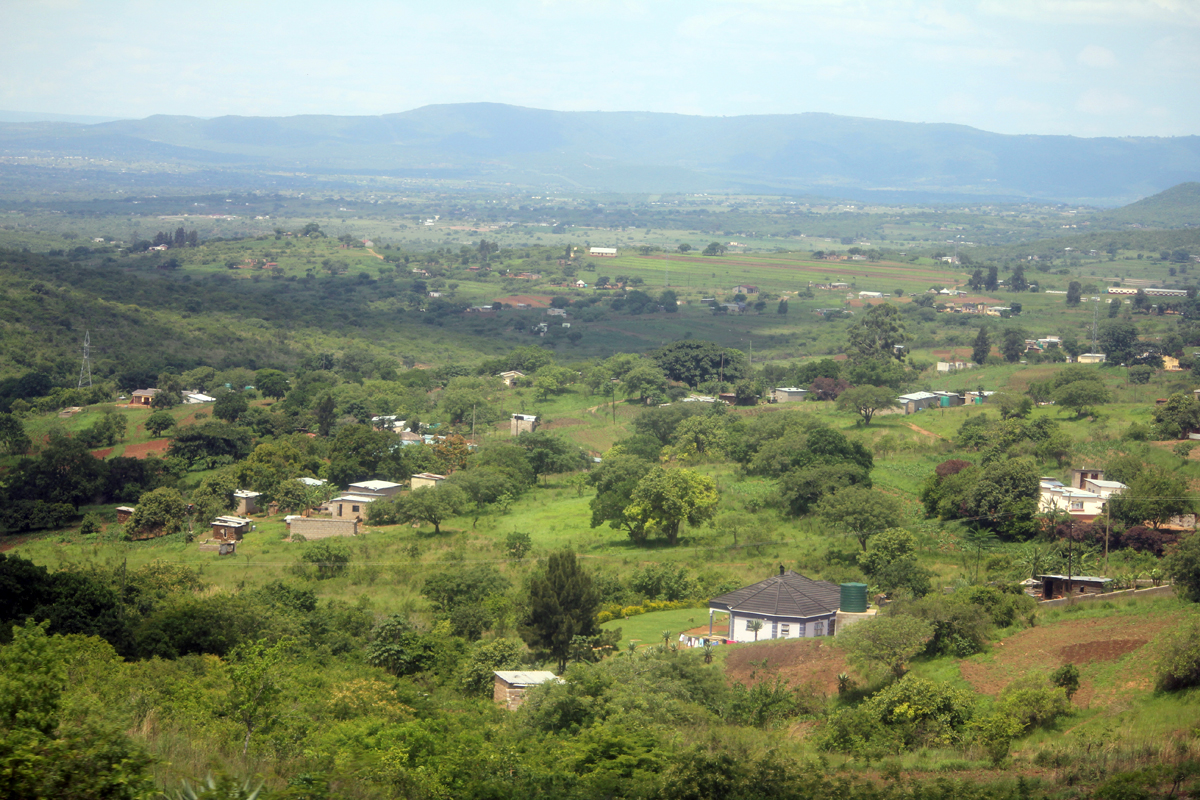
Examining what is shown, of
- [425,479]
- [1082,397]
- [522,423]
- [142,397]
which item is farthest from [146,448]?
[1082,397]

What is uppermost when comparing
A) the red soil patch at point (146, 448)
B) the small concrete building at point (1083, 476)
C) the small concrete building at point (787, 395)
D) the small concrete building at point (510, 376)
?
the small concrete building at point (1083, 476)

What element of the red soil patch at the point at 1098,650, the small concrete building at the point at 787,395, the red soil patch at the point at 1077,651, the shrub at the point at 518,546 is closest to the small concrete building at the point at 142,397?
the shrub at the point at 518,546

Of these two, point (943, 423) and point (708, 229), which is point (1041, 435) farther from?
point (708, 229)

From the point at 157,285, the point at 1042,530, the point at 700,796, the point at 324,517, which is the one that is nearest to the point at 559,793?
the point at 700,796

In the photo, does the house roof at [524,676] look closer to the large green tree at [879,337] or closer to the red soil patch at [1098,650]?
the red soil patch at [1098,650]

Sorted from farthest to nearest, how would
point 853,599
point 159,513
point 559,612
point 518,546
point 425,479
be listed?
point 425,479, point 159,513, point 518,546, point 853,599, point 559,612

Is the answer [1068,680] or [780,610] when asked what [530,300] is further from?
[1068,680]
